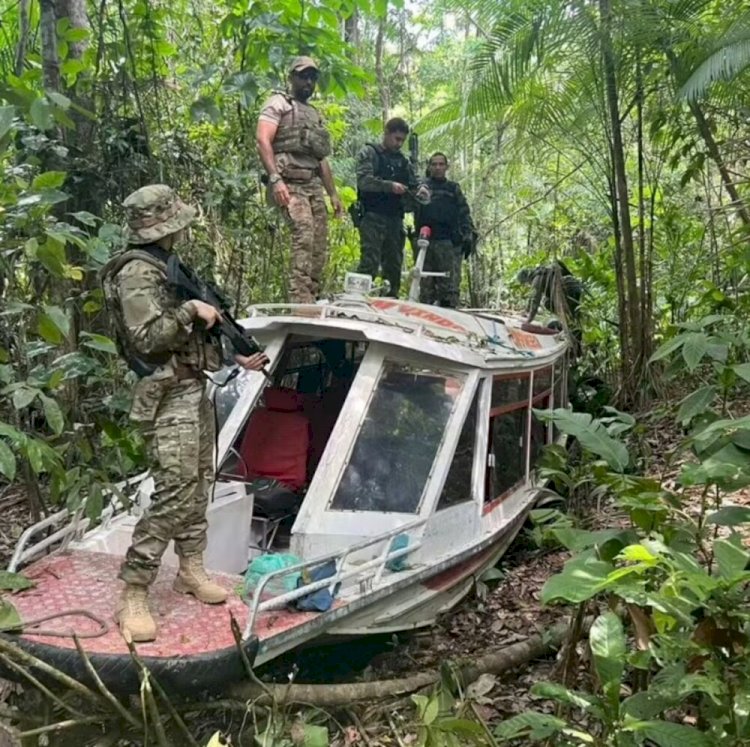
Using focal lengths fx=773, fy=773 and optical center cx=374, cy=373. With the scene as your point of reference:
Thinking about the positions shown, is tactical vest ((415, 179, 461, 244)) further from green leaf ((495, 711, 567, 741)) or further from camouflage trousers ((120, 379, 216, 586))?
green leaf ((495, 711, 567, 741))

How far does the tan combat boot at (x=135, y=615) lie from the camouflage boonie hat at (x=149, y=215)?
5.21 feet

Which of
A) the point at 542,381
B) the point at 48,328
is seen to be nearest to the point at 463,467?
the point at 542,381

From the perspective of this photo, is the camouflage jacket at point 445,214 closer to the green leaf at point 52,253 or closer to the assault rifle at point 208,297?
the assault rifle at point 208,297

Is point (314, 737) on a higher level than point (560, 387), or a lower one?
lower

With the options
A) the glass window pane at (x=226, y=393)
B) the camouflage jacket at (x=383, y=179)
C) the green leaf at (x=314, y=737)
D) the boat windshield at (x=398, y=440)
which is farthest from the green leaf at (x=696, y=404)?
the camouflage jacket at (x=383, y=179)

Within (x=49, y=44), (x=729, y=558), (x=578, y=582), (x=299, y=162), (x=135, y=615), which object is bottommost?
(x=135, y=615)

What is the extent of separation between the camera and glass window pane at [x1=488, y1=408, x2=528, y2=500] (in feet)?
17.6

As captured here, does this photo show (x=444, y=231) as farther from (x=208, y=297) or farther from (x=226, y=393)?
(x=208, y=297)

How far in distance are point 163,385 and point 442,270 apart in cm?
534

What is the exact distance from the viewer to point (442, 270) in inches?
336

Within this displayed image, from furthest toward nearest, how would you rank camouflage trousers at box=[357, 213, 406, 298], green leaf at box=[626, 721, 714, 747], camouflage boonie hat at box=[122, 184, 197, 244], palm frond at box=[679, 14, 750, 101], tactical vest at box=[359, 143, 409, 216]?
camouflage trousers at box=[357, 213, 406, 298]
tactical vest at box=[359, 143, 409, 216]
palm frond at box=[679, 14, 750, 101]
camouflage boonie hat at box=[122, 184, 197, 244]
green leaf at box=[626, 721, 714, 747]

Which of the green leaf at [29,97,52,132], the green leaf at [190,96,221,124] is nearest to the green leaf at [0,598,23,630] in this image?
the green leaf at [29,97,52,132]

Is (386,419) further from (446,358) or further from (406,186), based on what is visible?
(406,186)

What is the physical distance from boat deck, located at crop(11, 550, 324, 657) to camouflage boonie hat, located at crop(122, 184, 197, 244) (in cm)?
169
